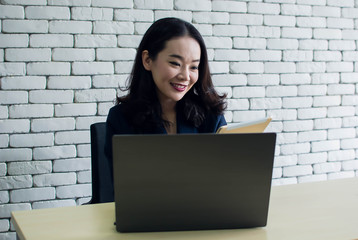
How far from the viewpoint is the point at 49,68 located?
86.8 inches

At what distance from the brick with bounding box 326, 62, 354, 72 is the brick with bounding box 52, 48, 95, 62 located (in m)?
1.67

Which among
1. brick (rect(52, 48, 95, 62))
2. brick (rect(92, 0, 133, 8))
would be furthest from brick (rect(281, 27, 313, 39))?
brick (rect(52, 48, 95, 62))

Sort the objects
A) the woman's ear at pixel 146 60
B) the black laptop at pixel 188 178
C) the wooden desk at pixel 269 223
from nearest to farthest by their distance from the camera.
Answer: the black laptop at pixel 188 178 < the wooden desk at pixel 269 223 < the woman's ear at pixel 146 60

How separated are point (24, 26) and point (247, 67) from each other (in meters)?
1.38

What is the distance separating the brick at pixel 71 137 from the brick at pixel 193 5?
0.93 m

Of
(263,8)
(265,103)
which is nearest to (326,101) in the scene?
(265,103)

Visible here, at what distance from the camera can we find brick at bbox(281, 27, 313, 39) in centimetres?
276

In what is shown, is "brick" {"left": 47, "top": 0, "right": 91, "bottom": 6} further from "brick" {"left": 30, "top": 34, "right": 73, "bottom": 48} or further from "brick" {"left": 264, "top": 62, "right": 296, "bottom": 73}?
"brick" {"left": 264, "top": 62, "right": 296, "bottom": 73}

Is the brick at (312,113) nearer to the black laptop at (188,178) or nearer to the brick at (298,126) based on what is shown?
the brick at (298,126)

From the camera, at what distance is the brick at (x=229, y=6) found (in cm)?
256

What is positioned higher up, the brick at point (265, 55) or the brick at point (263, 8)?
the brick at point (263, 8)

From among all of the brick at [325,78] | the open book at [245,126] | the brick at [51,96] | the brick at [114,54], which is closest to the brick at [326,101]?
the brick at [325,78]

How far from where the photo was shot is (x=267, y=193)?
→ 1.01 meters

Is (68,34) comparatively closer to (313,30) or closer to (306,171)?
(313,30)
